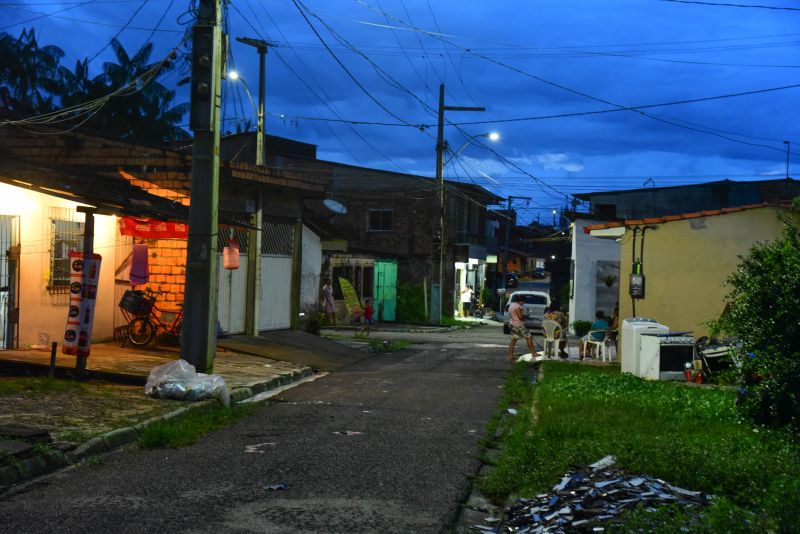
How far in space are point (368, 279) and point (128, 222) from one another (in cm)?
2300

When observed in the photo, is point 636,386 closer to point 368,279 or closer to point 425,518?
point 425,518

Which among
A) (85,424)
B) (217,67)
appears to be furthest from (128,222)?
(85,424)

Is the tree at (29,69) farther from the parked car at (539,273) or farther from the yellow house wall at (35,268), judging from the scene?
the parked car at (539,273)

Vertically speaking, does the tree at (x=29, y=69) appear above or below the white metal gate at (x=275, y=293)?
above

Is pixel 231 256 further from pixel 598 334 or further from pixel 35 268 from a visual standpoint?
pixel 598 334

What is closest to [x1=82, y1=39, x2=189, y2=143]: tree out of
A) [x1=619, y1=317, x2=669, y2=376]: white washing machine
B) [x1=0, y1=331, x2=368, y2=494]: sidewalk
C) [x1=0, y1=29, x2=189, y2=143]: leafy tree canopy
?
[x1=0, y1=29, x2=189, y2=143]: leafy tree canopy

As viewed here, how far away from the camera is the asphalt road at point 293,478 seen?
6.75 metres

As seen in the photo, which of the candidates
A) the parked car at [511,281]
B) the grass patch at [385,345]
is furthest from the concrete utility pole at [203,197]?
the parked car at [511,281]

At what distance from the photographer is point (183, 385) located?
525 inches

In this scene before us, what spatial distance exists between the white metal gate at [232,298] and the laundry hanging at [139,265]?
95.9 inches

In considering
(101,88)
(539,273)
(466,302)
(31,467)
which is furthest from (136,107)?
(539,273)

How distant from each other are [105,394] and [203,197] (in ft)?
11.3

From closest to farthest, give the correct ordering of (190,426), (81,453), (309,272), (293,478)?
(293,478), (81,453), (190,426), (309,272)

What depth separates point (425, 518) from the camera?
710cm
